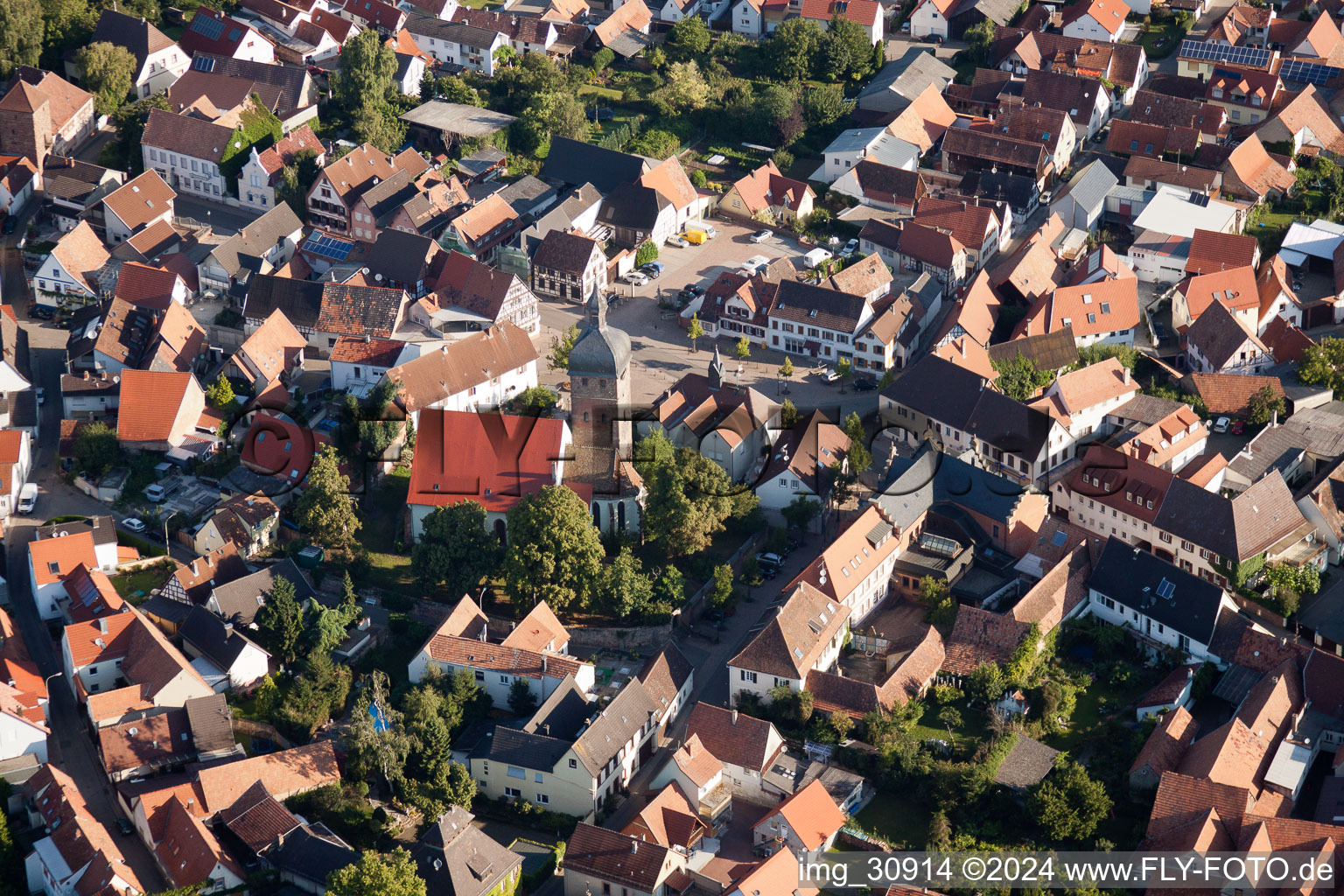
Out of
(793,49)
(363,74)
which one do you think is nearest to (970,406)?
(793,49)

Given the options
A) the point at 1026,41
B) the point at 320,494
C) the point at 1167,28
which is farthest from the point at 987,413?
the point at 1167,28

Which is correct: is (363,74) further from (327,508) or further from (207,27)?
(327,508)

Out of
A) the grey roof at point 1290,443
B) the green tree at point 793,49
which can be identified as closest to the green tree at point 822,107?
the green tree at point 793,49

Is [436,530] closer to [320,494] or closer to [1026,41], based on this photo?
[320,494]

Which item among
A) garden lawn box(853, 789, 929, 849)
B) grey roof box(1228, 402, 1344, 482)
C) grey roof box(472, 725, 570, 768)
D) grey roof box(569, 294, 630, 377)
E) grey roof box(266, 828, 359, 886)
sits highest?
grey roof box(569, 294, 630, 377)

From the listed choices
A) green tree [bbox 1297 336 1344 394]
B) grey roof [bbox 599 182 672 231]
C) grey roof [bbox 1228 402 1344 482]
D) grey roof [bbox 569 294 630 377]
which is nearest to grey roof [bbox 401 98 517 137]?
grey roof [bbox 599 182 672 231]

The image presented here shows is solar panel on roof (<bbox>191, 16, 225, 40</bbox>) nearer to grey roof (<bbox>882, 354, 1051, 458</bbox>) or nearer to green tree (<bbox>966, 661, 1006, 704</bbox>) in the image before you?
grey roof (<bbox>882, 354, 1051, 458</bbox>)
